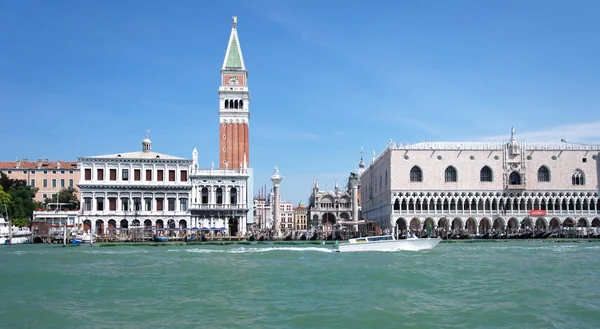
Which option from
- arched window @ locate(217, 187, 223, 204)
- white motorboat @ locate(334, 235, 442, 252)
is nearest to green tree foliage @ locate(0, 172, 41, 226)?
arched window @ locate(217, 187, 223, 204)

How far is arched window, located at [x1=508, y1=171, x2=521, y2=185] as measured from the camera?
6347cm

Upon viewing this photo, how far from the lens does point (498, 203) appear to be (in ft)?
207

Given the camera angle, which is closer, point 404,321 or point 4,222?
point 404,321

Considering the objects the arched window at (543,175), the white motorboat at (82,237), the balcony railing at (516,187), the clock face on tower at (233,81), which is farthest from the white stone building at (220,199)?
the arched window at (543,175)

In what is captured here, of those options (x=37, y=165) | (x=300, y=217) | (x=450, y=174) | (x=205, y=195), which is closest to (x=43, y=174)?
(x=37, y=165)

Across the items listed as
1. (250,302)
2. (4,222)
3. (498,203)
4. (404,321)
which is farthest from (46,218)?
(404,321)

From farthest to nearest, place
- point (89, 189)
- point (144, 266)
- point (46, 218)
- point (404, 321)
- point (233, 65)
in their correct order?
point (233, 65)
point (46, 218)
point (89, 189)
point (144, 266)
point (404, 321)

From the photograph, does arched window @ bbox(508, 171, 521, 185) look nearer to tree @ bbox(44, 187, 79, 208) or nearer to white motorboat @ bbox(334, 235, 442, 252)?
white motorboat @ bbox(334, 235, 442, 252)

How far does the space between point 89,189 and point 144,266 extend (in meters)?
32.3

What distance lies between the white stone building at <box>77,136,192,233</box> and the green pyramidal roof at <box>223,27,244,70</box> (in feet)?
60.2

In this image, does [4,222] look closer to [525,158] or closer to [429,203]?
[429,203]

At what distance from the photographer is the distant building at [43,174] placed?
75312 mm

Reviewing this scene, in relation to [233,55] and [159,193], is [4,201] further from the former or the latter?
[233,55]

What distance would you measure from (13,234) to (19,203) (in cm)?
427
